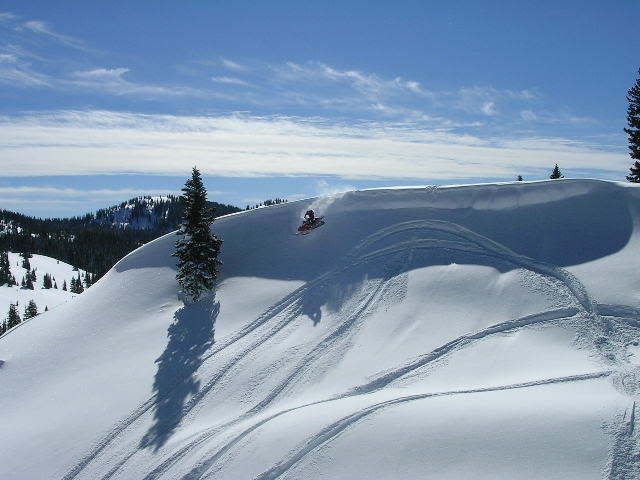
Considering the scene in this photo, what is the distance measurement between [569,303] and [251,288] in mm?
15438

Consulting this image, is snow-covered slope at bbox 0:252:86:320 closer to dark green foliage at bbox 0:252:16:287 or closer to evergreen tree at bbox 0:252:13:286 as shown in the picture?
dark green foliage at bbox 0:252:16:287

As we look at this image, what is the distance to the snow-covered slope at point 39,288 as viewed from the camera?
119250mm

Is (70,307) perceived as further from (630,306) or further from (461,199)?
(630,306)

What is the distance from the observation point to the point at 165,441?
16906mm

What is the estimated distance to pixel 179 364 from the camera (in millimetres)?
21203

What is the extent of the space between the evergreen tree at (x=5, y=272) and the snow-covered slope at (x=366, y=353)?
410 ft

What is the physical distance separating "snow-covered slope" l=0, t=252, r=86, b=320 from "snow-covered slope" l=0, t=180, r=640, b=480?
85.2 m

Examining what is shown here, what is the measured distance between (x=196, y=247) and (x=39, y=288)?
435 feet

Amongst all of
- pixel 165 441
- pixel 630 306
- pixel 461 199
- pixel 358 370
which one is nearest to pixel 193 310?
pixel 165 441

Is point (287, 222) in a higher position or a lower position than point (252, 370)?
higher

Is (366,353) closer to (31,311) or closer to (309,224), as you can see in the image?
(309,224)

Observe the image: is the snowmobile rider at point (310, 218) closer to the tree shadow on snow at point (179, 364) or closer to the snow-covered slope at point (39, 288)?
the tree shadow on snow at point (179, 364)

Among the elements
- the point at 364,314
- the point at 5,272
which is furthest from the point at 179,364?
the point at 5,272

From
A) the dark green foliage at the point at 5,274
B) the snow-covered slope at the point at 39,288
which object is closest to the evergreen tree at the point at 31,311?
the snow-covered slope at the point at 39,288
